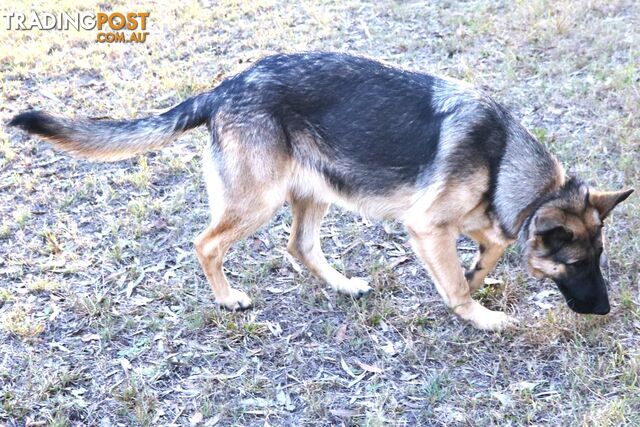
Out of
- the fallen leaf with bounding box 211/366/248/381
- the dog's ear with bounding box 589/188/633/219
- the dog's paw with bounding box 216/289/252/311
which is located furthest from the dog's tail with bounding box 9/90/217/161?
the dog's ear with bounding box 589/188/633/219

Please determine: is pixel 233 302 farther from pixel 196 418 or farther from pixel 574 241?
pixel 574 241

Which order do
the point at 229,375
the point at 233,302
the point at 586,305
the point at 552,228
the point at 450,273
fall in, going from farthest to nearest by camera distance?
the point at 233,302
the point at 450,273
the point at 229,375
the point at 586,305
the point at 552,228

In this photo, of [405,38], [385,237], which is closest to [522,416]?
[385,237]

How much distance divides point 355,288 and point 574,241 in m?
1.60

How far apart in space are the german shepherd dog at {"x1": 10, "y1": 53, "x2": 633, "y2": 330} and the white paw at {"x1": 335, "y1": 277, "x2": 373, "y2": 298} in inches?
22.6

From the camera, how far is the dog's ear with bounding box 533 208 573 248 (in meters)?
3.82

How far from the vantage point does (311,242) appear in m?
4.90

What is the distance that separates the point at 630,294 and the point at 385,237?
1.90 m

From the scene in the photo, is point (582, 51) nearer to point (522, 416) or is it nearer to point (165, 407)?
point (522, 416)

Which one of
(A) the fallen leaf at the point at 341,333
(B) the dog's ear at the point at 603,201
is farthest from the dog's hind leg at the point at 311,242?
(B) the dog's ear at the point at 603,201

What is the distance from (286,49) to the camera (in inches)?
323

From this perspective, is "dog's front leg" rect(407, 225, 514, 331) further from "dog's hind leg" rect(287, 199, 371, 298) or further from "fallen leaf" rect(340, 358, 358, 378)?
"fallen leaf" rect(340, 358, 358, 378)

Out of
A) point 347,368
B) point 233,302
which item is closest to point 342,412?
point 347,368

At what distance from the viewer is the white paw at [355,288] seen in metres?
4.76
